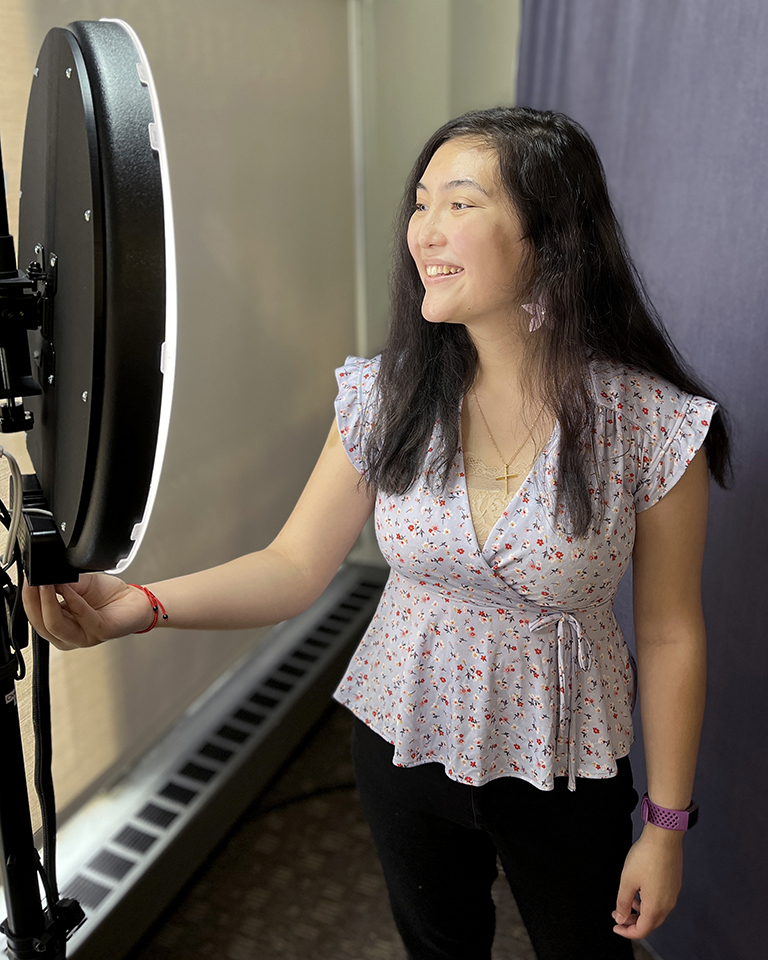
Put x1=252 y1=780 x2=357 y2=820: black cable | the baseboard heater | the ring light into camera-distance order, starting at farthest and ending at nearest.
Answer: x1=252 y1=780 x2=357 y2=820: black cable → the baseboard heater → the ring light

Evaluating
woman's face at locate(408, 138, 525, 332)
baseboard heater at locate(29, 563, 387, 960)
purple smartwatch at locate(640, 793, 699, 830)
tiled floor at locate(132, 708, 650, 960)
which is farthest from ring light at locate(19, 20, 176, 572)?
tiled floor at locate(132, 708, 650, 960)

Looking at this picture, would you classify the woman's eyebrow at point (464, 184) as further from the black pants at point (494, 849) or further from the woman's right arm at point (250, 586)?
the black pants at point (494, 849)

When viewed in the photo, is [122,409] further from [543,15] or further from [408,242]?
[543,15]

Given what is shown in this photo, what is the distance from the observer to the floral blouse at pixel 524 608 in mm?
1007

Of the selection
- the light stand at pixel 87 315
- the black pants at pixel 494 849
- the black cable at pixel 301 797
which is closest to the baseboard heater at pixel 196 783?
the black cable at pixel 301 797

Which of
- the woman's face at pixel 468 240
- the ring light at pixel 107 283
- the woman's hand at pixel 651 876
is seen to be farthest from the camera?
the woman's hand at pixel 651 876

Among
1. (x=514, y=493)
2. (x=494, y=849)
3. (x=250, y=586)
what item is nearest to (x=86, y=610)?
(x=250, y=586)

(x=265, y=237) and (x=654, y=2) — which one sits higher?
(x=654, y=2)

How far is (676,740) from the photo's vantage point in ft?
3.51

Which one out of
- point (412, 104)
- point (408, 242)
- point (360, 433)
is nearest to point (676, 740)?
point (360, 433)

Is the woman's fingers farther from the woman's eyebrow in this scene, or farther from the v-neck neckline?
the woman's eyebrow

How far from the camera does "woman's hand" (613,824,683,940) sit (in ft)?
3.55

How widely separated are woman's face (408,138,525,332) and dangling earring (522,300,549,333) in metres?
0.02

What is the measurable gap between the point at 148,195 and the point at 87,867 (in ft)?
4.94
